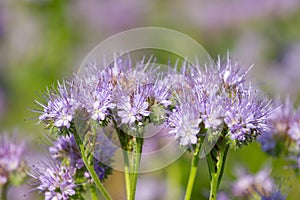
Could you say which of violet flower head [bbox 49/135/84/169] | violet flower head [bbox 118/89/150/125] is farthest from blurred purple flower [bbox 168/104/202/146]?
violet flower head [bbox 49/135/84/169]

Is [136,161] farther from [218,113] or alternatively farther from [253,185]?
[253,185]

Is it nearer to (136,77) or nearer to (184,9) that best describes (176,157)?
(136,77)

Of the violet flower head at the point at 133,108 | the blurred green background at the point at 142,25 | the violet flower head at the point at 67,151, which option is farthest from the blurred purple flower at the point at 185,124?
the blurred green background at the point at 142,25

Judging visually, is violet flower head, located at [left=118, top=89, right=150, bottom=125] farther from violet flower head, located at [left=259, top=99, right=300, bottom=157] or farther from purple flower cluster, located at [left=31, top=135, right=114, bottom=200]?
violet flower head, located at [left=259, top=99, right=300, bottom=157]

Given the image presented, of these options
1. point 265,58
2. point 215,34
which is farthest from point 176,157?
point 215,34

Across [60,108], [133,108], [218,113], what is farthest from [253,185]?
[60,108]
